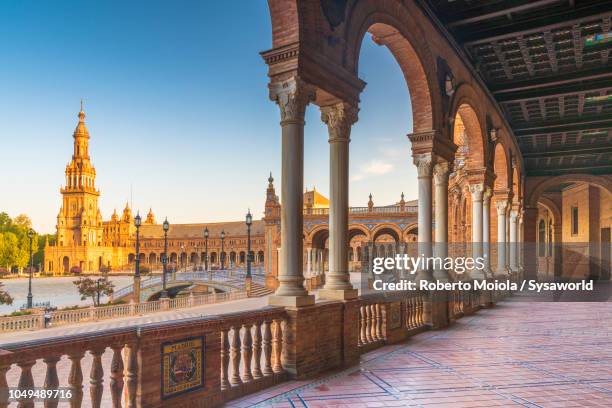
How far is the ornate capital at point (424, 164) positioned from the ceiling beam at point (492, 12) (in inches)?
106

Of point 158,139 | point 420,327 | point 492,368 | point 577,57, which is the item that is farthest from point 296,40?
point 158,139

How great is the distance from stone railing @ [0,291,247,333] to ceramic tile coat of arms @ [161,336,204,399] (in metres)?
17.4

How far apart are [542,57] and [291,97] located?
877 centimetres

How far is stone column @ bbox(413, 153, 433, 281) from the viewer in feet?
33.4

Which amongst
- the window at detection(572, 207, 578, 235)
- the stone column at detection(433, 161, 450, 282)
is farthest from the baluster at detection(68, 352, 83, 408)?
the window at detection(572, 207, 578, 235)

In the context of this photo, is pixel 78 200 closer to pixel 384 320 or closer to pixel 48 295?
pixel 48 295

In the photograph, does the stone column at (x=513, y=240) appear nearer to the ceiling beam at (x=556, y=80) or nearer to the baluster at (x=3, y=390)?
the ceiling beam at (x=556, y=80)

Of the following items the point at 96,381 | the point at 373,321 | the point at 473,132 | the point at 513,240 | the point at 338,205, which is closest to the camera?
the point at 96,381

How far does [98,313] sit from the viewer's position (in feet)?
75.8

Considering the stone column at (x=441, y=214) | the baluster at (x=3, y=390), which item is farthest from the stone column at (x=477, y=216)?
the baluster at (x=3, y=390)

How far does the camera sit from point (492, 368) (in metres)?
6.60

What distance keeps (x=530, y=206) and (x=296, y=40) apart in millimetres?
23162

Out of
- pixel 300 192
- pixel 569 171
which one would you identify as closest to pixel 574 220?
pixel 569 171

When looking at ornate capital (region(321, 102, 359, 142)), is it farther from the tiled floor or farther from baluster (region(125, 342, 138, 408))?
baluster (region(125, 342, 138, 408))
